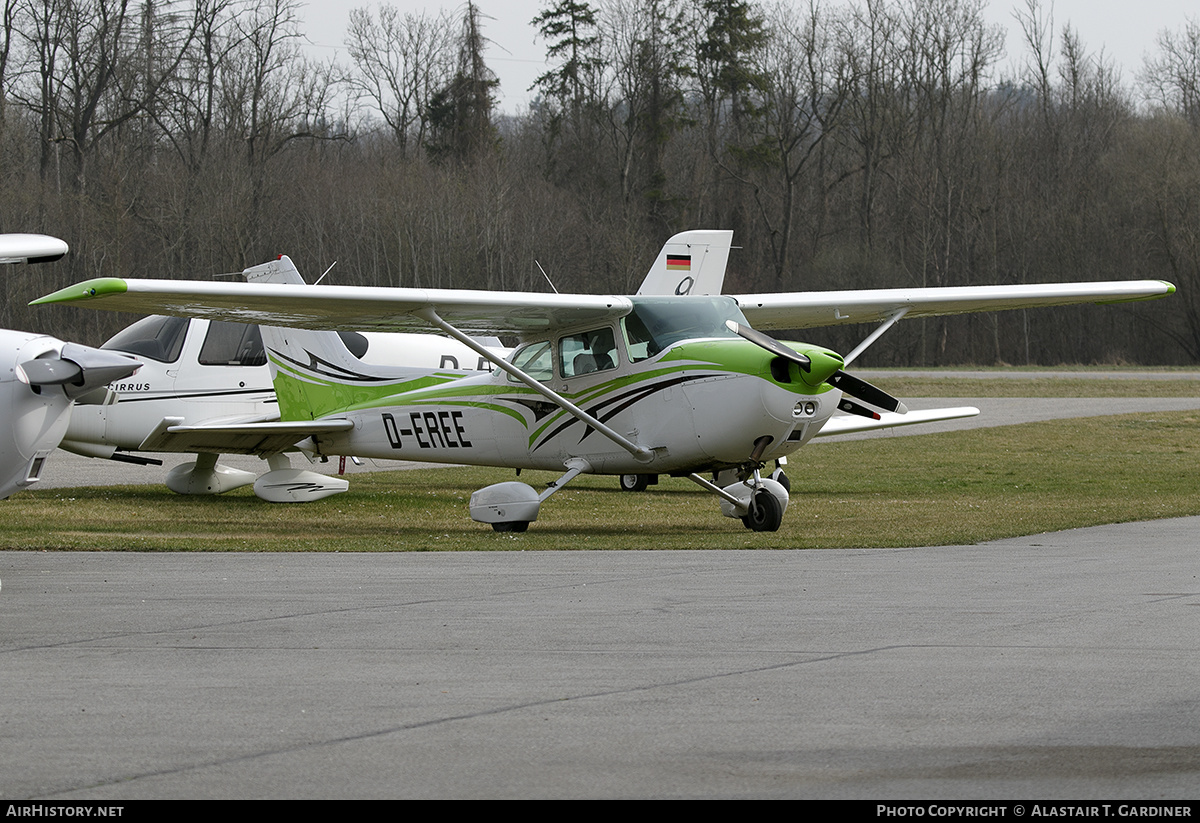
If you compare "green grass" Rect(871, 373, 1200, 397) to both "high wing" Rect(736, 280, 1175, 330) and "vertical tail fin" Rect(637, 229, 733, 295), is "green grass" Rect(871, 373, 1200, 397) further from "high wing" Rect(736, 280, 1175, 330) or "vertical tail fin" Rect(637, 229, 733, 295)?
"high wing" Rect(736, 280, 1175, 330)

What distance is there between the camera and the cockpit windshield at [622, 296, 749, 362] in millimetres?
13297

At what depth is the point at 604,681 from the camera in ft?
19.2

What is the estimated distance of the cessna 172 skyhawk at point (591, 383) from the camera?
40.8 ft

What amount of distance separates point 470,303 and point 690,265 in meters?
10.4

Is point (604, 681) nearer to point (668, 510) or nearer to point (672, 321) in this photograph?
point (672, 321)

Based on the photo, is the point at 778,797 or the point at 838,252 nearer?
the point at 778,797

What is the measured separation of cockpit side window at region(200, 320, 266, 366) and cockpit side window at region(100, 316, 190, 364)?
337 mm

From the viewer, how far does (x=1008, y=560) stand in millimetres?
10219

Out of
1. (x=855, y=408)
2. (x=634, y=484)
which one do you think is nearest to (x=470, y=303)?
(x=855, y=408)

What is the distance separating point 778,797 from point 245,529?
34.1ft

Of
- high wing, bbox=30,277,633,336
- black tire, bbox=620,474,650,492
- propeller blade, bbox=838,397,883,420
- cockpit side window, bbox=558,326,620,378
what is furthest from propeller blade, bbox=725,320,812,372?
black tire, bbox=620,474,650,492

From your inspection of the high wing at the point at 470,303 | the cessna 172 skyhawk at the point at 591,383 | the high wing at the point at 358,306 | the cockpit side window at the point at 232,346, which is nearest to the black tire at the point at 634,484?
the high wing at the point at 470,303
